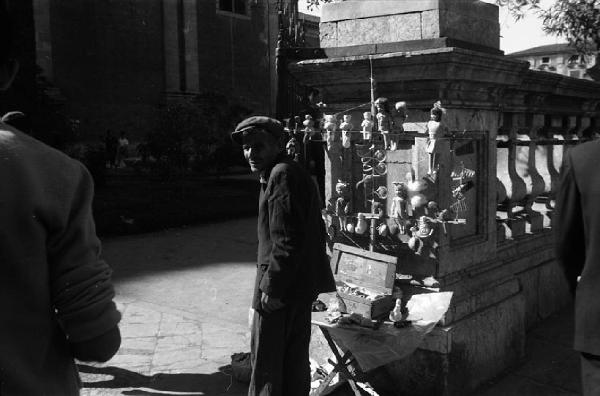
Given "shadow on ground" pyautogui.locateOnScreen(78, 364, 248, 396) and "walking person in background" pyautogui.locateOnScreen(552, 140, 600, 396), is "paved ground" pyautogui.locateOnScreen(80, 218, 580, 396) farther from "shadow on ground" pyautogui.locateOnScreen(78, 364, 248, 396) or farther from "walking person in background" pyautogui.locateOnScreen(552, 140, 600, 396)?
"walking person in background" pyautogui.locateOnScreen(552, 140, 600, 396)

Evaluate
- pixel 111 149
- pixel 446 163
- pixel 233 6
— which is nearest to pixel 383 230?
pixel 446 163

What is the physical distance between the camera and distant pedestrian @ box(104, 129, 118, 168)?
23141 mm

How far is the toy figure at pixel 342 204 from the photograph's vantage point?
4164mm

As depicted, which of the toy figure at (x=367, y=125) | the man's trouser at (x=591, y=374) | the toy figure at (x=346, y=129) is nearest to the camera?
the man's trouser at (x=591, y=374)

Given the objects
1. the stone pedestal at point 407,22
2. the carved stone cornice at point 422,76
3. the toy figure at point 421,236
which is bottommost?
the toy figure at point 421,236

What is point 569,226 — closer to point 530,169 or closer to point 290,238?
point 290,238

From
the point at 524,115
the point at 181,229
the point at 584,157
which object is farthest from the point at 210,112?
the point at 584,157

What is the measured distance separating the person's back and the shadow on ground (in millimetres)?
2695

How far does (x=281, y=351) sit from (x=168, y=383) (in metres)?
1.31

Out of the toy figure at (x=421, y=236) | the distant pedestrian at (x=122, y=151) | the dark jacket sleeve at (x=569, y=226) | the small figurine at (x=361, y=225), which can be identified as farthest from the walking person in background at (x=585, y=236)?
the distant pedestrian at (x=122, y=151)

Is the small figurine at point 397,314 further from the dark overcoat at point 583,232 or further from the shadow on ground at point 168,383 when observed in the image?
the dark overcoat at point 583,232

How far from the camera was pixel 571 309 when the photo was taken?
5.68 metres

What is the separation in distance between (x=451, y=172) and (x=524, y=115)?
5.67 feet

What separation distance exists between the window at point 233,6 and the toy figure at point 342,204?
1043 inches
